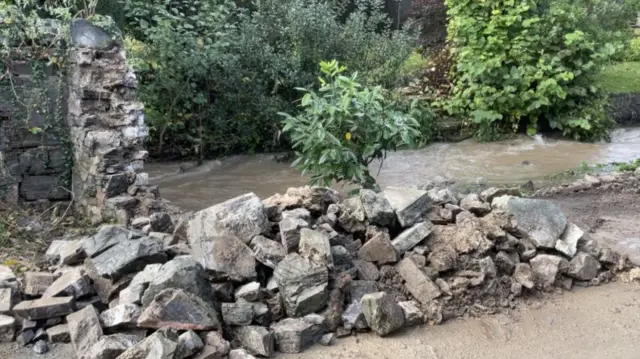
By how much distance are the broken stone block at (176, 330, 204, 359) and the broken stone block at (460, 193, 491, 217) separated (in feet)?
7.72

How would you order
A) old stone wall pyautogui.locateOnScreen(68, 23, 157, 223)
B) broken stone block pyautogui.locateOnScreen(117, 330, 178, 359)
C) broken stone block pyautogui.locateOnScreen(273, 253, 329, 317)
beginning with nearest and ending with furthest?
broken stone block pyautogui.locateOnScreen(117, 330, 178, 359) < broken stone block pyautogui.locateOnScreen(273, 253, 329, 317) < old stone wall pyautogui.locateOnScreen(68, 23, 157, 223)

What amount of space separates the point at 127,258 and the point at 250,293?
2.64 ft

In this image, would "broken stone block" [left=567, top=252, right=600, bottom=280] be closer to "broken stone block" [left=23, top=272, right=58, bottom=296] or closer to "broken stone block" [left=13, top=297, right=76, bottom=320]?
"broken stone block" [left=13, top=297, right=76, bottom=320]

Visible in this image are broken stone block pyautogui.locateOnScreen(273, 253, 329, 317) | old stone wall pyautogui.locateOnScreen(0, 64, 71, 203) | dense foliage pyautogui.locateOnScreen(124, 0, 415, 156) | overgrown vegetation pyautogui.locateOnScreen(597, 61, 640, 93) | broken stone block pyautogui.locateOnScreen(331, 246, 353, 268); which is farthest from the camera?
overgrown vegetation pyautogui.locateOnScreen(597, 61, 640, 93)

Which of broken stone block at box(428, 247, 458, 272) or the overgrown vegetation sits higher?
the overgrown vegetation

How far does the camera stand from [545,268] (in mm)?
4375

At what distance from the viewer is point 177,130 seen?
9.03m

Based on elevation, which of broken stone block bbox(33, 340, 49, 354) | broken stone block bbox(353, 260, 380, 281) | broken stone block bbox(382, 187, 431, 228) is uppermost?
broken stone block bbox(382, 187, 431, 228)

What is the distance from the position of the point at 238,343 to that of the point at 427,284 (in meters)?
1.26

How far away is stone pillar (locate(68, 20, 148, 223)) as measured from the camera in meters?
5.45

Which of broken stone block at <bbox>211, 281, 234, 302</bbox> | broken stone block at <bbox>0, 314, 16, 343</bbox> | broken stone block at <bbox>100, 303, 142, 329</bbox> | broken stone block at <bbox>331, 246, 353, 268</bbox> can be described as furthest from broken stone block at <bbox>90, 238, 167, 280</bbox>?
broken stone block at <bbox>331, 246, 353, 268</bbox>

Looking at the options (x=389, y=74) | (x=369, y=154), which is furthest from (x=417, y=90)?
(x=369, y=154)

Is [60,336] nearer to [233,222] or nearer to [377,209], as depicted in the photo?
[233,222]

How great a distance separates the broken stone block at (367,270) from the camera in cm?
411
